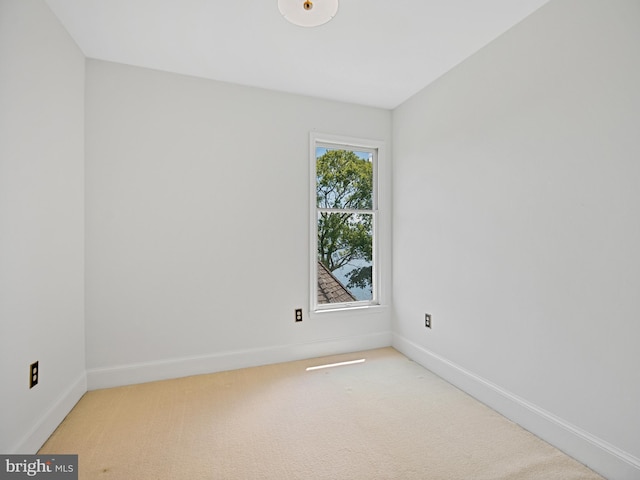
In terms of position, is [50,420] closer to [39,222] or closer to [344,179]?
[39,222]

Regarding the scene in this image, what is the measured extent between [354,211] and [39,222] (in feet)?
8.17

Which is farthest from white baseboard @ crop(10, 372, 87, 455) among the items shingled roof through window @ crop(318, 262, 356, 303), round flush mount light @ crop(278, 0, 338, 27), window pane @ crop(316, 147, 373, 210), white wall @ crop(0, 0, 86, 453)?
round flush mount light @ crop(278, 0, 338, 27)

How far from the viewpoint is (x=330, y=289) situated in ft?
10.6

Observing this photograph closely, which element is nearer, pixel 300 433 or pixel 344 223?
pixel 300 433

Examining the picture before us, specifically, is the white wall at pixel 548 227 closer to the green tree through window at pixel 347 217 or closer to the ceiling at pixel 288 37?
the ceiling at pixel 288 37

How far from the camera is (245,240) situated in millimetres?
2832

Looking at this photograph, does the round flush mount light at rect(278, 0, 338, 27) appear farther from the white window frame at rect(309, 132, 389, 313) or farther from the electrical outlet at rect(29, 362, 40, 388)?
the electrical outlet at rect(29, 362, 40, 388)

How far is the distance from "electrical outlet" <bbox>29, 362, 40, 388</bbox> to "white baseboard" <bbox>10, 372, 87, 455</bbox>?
223 millimetres

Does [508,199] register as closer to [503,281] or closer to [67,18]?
[503,281]

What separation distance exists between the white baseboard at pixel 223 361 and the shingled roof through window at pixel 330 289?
0.40m

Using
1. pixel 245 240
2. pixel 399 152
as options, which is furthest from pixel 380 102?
pixel 245 240

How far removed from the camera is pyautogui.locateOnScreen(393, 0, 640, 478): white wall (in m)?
1.50

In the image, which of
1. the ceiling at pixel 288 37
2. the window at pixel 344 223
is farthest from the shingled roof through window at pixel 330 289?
the ceiling at pixel 288 37

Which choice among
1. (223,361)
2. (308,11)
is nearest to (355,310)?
(223,361)
